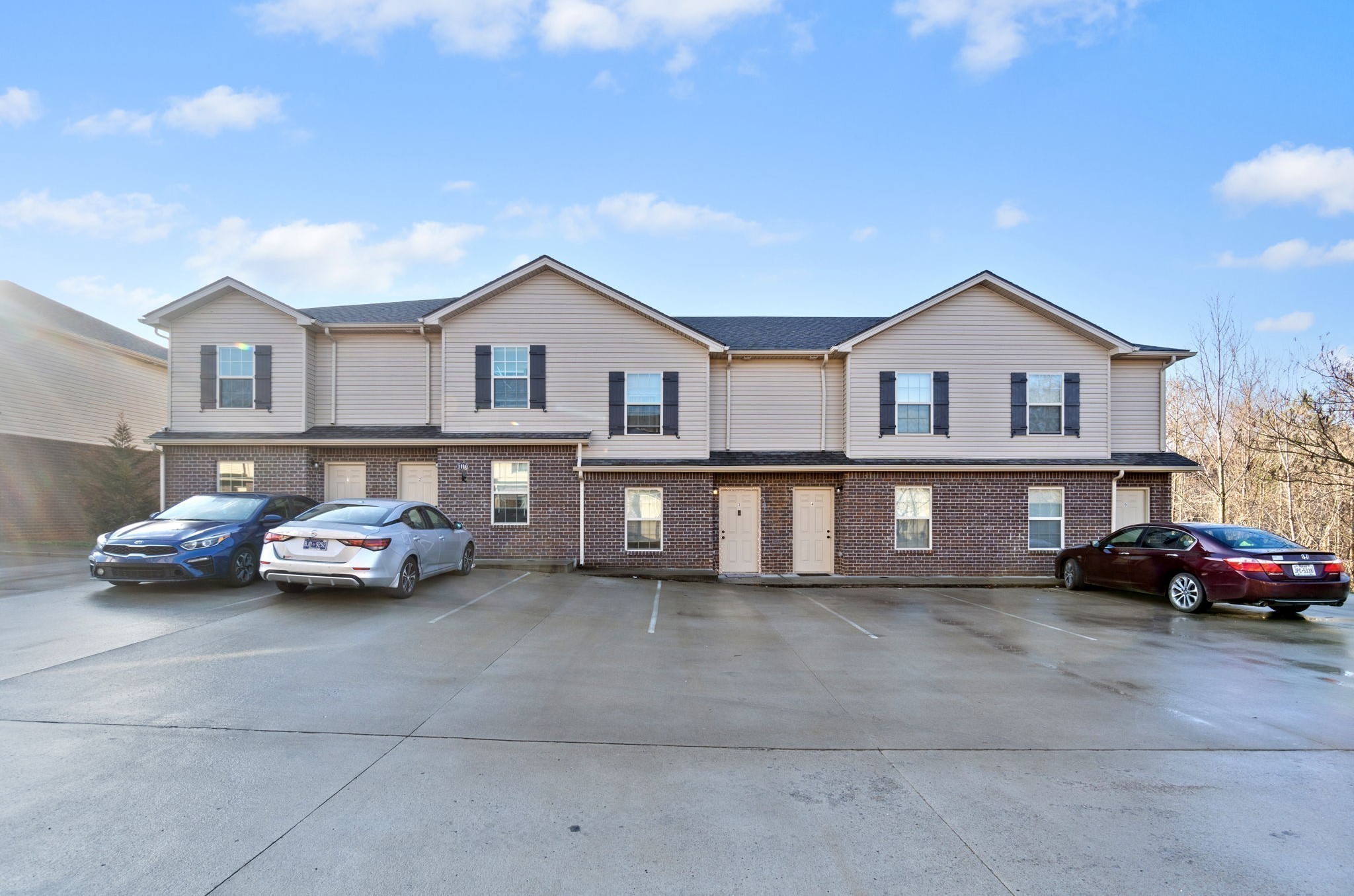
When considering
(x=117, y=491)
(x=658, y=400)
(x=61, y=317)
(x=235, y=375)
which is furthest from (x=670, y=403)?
(x=61, y=317)

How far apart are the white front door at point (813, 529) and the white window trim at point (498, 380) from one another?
22.3ft

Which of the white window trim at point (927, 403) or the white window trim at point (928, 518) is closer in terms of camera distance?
the white window trim at point (928, 518)

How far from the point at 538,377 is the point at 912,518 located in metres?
9.42

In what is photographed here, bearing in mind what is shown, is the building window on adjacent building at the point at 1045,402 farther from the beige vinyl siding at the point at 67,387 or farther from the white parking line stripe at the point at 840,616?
the beige vinyl siding at the point at 67,387

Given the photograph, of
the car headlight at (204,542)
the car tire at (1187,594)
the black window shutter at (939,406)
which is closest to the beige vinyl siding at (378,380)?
the car headlight at (204,542)

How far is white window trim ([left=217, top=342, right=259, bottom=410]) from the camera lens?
1595cm

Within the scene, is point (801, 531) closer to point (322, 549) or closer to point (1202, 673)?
point (1202, 673)

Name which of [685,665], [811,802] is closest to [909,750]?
[811,802]

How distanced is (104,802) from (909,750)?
4798mm

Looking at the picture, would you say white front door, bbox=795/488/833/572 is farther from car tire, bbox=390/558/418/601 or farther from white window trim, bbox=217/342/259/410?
white window trim, bbox=217/342/259/410

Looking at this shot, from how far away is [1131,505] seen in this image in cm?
1677

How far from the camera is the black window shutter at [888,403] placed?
16.2 meters

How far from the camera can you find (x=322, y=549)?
9023mm

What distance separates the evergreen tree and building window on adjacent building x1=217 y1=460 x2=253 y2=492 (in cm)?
471
